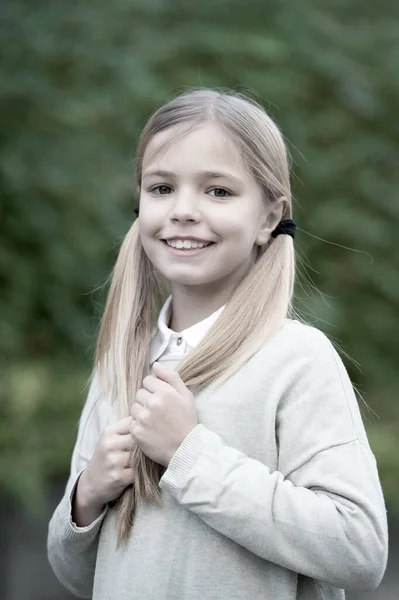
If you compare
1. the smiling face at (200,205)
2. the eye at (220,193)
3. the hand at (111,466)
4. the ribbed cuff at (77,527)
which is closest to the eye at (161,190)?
the smiling face at (200,205)

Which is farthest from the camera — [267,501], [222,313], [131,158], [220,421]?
[131,158]

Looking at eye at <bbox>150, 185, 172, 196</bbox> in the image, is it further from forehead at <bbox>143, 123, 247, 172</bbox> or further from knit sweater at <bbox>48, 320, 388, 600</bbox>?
knit sweater at <bbox>48, 320, 388, 600</bbox>

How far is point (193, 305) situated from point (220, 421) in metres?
0.29

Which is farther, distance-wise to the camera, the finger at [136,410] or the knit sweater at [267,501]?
the finger at [136,410]

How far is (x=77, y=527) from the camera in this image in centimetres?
197

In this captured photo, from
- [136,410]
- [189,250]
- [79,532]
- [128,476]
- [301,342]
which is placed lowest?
[79,532]

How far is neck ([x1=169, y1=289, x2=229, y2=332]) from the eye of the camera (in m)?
2.01

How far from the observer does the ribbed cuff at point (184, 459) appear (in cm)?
176

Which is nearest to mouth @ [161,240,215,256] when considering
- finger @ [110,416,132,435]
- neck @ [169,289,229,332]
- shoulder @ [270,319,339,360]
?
neck @ [169,289,229,332]

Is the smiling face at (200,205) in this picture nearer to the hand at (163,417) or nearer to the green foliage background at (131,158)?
the hand at (163,417)

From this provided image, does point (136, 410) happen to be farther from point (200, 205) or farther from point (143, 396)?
point (200, 205)

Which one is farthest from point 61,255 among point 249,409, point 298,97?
point 249,409

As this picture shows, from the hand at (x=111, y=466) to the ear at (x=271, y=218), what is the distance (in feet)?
1.49

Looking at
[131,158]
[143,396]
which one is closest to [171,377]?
[143,396]
